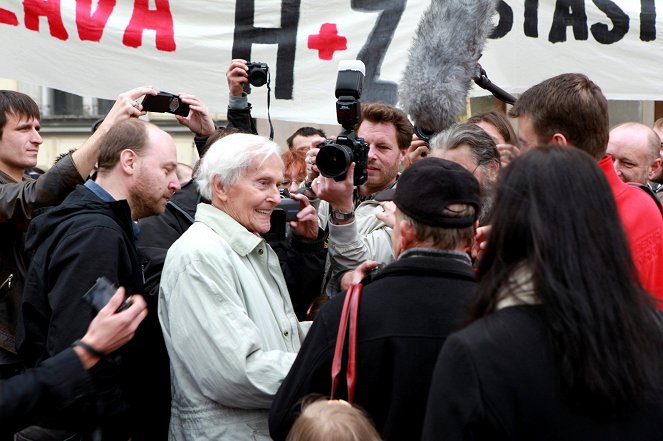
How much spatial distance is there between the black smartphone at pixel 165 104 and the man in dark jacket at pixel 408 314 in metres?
2.00

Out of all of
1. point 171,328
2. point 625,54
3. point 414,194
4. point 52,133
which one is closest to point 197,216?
point 171,328

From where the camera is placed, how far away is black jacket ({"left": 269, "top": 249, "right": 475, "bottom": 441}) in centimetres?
261

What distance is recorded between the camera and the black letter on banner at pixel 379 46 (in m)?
4.99

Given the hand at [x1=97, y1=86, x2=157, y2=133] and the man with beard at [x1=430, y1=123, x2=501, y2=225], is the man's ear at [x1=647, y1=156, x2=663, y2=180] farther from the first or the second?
the hand at [x1=97, y1=86, x2=157, y2=133]

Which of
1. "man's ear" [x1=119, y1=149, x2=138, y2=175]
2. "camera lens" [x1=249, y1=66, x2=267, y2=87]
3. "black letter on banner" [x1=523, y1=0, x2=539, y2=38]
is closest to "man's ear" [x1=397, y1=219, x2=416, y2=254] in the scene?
"man's ear" [x1=119, y1=149, x2=138, y2=175]

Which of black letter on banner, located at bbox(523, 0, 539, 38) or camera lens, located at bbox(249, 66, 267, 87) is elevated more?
black letter on banner, located at bbox(523, 0, 539, 38)

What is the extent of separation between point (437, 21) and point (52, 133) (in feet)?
45.8

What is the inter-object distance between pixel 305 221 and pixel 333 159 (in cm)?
47

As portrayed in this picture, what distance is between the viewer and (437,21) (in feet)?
12.4

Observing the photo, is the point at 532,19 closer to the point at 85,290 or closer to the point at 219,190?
the point at 219,190

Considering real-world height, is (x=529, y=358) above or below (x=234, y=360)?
above

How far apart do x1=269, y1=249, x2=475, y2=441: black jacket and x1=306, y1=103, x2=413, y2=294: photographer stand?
985mm

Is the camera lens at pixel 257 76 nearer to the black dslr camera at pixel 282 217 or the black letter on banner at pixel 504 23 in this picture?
the black dslr camera at pixel 282 217

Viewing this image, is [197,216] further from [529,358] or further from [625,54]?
[625,54]
